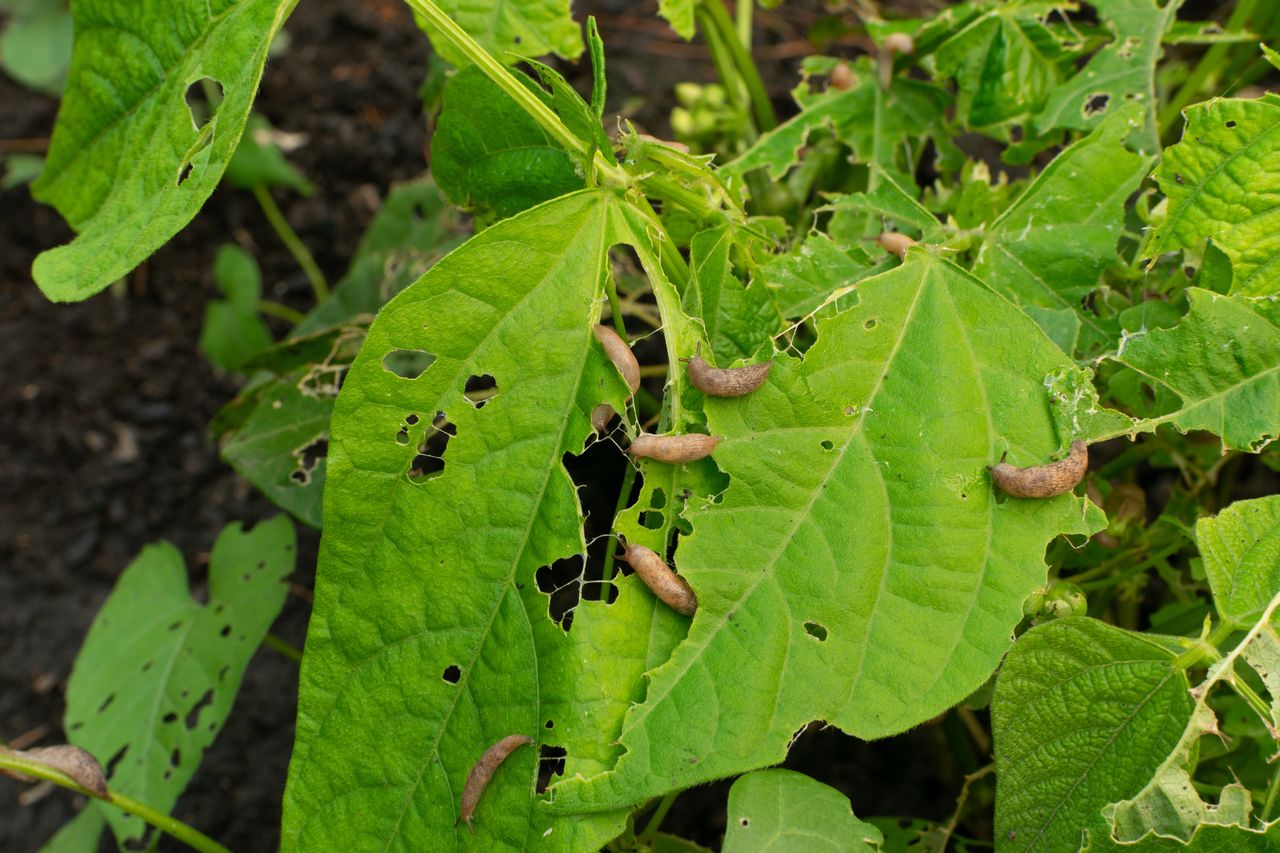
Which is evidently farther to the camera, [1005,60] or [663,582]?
[1005,60]

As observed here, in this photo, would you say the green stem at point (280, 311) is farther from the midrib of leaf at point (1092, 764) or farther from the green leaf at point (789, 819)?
the midrib of leaf at point (1092, 764)

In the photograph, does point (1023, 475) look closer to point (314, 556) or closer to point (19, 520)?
point (314, 556)

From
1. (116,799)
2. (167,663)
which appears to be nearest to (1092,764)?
(116,799)

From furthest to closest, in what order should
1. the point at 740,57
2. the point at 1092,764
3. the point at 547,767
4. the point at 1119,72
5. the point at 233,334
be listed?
the point at 233,334 → the point at 740,57 → the point at 1119,72 → the point at 547,767 → the point at 1092,764

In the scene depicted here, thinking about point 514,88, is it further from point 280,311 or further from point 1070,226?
point 280,311

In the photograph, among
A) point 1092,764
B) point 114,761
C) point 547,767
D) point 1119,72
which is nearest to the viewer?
point 1092,764

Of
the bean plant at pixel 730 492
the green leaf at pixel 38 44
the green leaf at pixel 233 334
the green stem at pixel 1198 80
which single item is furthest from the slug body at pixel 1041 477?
the green leaf at pixel 38 44

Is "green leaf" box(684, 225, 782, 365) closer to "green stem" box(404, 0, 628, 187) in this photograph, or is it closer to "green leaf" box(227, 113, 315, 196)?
"green stem" box(404, 0, 628, 187)
